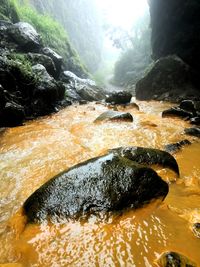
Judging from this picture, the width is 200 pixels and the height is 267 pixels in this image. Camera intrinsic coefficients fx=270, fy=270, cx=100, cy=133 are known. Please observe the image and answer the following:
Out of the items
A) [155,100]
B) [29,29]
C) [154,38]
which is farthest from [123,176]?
[154,38]

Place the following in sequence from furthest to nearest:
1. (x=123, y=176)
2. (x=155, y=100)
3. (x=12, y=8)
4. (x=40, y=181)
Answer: (x=12, y=8), (x=155, y=100), (x=40, y=181), (x=123, y=176)

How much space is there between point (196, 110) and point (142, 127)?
114 inches

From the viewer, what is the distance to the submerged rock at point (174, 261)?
208 cm

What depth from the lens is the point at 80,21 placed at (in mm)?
44844

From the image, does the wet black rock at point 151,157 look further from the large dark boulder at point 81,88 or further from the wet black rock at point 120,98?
the large dark boulder at point 81,88

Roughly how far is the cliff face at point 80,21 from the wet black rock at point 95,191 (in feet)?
88.2

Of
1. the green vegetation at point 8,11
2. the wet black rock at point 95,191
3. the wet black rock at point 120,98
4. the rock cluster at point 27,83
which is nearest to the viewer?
the wet black rock at point 95,191

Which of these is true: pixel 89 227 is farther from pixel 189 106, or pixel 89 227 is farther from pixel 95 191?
pixel 189 106

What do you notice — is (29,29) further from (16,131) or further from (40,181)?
(40,181)

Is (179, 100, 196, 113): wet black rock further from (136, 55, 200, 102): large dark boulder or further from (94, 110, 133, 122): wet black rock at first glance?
(136, 55, 200, 102): large dark boulder

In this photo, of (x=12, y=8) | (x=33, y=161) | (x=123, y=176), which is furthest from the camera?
(x=12, y=8)

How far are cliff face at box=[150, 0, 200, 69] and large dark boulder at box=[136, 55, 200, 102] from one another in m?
0.57

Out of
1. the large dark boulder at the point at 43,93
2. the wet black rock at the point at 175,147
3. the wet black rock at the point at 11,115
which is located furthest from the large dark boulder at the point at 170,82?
the wet black rock at the point at 11,115

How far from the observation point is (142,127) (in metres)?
7.15
